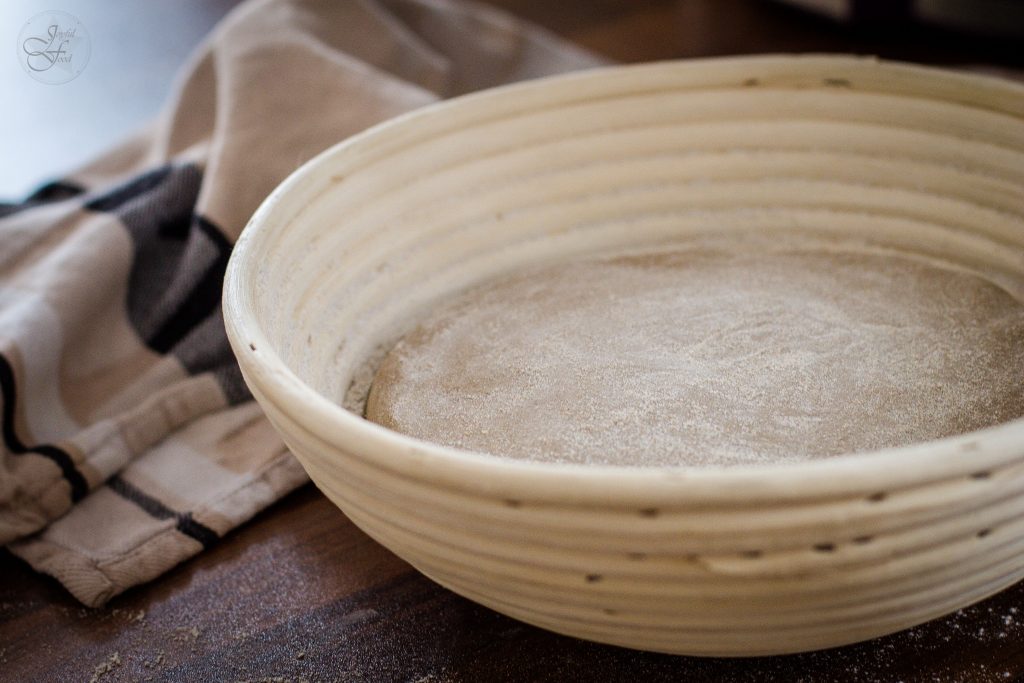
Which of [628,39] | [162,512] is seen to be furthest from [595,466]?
[628,39]

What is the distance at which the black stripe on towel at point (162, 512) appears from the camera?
1.83 feet

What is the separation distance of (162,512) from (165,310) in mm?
172

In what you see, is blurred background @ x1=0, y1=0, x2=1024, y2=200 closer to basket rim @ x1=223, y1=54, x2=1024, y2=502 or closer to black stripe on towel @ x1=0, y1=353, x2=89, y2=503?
black stripe on towel @ x1=0, y1=353, x2=89, y2=503

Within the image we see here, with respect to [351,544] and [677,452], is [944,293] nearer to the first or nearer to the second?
[677,452]

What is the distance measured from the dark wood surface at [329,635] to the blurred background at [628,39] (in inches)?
20.4

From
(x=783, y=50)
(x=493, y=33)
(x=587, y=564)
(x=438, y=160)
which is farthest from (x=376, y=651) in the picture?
(x=783, y=50)

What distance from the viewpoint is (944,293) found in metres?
0.57

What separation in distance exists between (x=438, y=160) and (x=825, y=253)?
0.24m

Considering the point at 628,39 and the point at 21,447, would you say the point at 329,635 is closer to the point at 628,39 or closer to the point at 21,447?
the point at 21,447

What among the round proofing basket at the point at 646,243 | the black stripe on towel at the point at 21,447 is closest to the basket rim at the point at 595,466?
the round proofing basket at the point at 646,243

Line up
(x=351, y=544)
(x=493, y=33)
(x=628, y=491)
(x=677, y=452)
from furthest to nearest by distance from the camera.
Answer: (x=493, y=33) → (x=351, y=544) → (x=677, y=452) → (x=628, y=491)

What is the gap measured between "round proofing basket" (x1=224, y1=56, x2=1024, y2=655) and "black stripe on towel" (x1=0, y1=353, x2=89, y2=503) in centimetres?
18

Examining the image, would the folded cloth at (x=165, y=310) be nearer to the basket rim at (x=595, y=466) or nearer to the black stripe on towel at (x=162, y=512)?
the black stripe on towel at (x=162, y=512)

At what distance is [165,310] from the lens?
699mm
